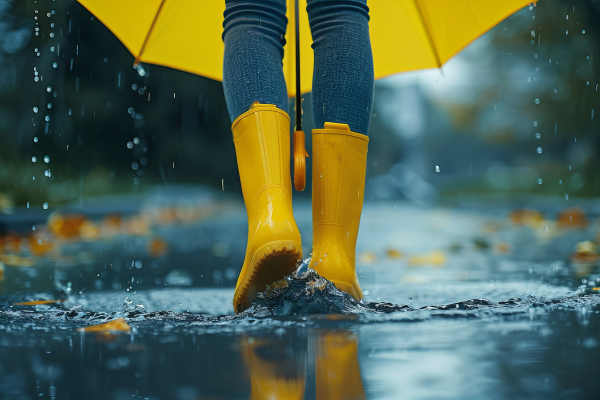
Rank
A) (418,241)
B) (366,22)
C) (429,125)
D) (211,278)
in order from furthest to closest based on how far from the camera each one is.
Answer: (429,125), (418,241), (211,278), (366,22)

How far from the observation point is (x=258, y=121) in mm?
958

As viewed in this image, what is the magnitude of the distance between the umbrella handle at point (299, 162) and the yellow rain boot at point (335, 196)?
0.08m

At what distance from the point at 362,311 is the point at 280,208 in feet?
0.72

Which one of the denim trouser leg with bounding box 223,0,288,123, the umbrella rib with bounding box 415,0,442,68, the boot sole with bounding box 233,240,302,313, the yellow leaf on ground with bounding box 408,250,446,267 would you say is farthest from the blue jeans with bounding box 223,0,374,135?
the yellow leaf on ground with bounding box 408,250,446,267

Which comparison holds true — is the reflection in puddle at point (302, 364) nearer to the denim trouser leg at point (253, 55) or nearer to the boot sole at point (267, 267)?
the boot sole at point (267, 267)

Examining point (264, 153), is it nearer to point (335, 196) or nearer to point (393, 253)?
point (335, 196)

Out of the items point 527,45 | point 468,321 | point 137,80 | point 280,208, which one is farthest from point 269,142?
point 527,45

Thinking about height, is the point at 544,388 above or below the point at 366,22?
below

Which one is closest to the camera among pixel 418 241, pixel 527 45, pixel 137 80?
pixel 418 241

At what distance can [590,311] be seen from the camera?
882mm

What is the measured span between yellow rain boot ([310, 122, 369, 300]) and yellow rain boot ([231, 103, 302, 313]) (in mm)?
72

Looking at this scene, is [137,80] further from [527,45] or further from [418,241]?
[527,45]

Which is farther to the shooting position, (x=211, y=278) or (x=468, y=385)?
(x=211, y=278)

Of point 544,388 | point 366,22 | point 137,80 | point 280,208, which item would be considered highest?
point 137,80
